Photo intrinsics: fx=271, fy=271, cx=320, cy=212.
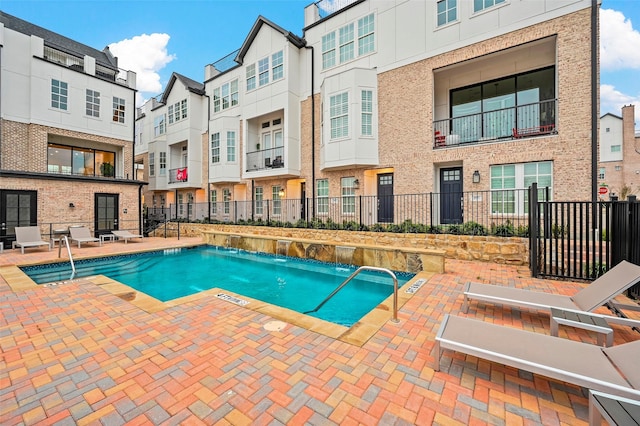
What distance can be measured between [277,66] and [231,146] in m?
5.96

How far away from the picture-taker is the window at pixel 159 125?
77.5 feet

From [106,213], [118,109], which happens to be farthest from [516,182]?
[118,109]

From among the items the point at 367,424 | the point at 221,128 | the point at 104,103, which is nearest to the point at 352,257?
the point at 367,424

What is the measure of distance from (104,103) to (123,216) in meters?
7.03

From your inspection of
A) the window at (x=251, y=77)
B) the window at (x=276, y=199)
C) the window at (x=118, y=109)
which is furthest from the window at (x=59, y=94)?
the window at (x=276, y=199)

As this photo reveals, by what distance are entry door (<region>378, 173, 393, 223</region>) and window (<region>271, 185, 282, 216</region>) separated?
21.5ft

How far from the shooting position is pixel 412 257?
7.43 m

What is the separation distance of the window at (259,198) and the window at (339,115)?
6782 millimetres

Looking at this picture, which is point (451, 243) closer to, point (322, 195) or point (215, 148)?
point (322, 195)

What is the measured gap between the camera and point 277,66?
52.0 feet

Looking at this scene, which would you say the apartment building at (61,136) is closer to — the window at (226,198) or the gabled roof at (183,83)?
the gabled roof at (183,83)

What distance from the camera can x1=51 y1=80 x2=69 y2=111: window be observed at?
14.6 m

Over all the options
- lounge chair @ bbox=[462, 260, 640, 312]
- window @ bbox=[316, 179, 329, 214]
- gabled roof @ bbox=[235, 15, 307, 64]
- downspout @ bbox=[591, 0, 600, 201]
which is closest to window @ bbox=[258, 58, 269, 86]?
gabled roof @ bbox=[235, 15, 307, 64]

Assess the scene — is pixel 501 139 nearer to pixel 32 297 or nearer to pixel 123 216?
pixel 32 297
